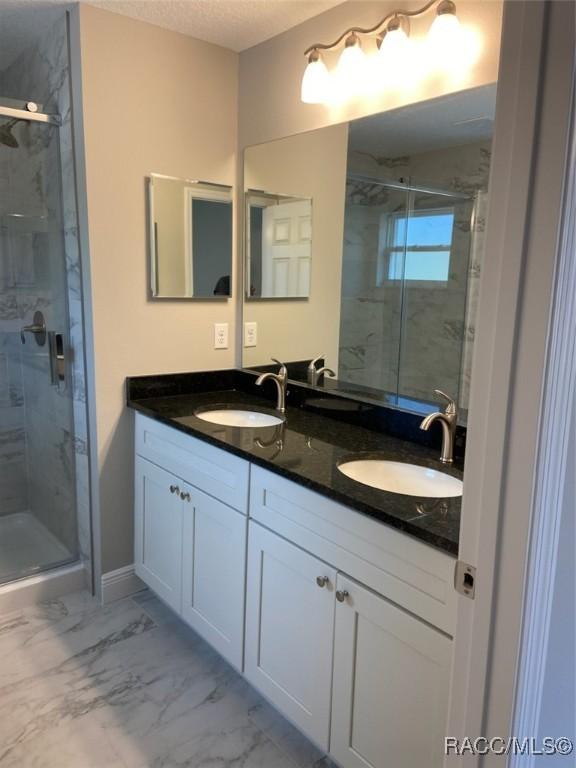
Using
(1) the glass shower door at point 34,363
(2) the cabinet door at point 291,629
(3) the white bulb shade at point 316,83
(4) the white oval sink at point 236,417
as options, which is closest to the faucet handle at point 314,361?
(4) the white oval sink at point 236,417

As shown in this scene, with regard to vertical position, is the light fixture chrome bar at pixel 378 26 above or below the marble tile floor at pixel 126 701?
above

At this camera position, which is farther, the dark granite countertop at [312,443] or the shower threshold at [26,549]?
the shower threshold at [26,549]

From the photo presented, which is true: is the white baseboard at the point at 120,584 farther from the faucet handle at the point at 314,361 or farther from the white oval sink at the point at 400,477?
the white oval sink at the point at 400,477

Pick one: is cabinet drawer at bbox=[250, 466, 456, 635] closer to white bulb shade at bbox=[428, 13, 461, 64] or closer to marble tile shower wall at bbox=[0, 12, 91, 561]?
marble tile shower wall at bbox=[0, 12, 91, 561]

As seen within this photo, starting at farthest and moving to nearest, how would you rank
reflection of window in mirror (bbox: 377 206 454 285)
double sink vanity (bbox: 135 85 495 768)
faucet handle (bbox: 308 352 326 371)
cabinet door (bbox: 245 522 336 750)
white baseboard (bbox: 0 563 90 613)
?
1. white baseboard (bbox: 0 563 90 613)
2. faucet handle (bbox: 308 352 326 371)
3. reflection of window in mirror (bbox: 377 206 454 285)
4. cabinet door (bbox: 245 522 336 750)
5. double sink vanity (bbox: 135 85 495 768)

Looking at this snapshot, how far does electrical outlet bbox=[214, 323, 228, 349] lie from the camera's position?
2.62m

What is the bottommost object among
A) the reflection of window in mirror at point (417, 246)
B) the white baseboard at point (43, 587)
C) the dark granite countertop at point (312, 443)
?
the white baseboard at point (43, 587)

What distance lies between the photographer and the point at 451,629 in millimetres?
1226

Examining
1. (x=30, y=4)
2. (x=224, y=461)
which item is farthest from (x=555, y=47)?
(x=30, y=4)

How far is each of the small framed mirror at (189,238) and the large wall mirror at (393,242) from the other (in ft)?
0.77

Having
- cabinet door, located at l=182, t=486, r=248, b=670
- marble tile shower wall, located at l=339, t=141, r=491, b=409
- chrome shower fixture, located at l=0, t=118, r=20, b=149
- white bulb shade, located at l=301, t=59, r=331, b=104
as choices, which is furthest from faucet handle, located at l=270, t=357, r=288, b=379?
chrome shower fixture, located at l=0, t=118, r=20, b=149

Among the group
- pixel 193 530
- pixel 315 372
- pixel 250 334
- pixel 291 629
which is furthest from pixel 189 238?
pixel 291 629

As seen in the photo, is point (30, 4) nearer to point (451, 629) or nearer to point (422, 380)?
point (422, 380)

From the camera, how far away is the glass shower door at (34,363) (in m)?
2.46
